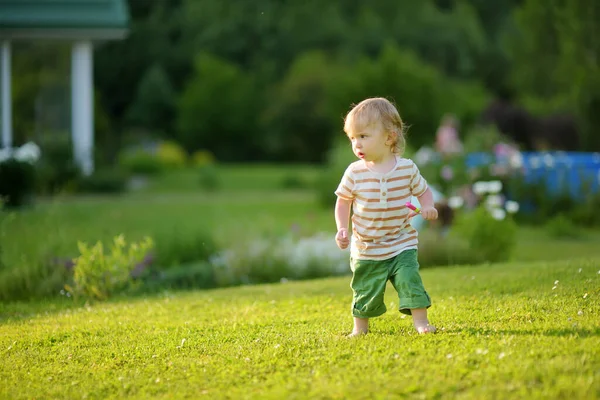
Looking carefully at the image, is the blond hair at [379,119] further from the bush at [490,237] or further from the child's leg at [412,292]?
the bush at [490,237]

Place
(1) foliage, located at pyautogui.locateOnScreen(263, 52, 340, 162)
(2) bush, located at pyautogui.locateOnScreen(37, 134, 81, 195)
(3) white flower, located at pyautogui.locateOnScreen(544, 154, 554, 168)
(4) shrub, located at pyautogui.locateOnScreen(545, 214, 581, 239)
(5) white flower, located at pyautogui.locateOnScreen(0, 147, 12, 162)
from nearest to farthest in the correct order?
(4) shrub, located at pyautogui.locateOnScreen(545, 214, 581, 239)
(3) white flower, located at pyautogui.locateOnScreen(544, 154, 554, 168)
(5) white flower, located at pyautogui.locateOnScreen(0, 147, 12, 162)
(2) bush, located at pyautogui.locateOnScreen(37, 134, 81, 195)
(1) foliage, located at pyautogui.locateOnScreen(263, 52, 340, 162)

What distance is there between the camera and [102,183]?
65.6 feet

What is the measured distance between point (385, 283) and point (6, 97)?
1498cm

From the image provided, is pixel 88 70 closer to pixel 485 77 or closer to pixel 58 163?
pixel 58 163

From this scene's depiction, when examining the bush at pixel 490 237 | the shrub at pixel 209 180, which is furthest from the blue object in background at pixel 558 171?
the shrub at pixel 209 180

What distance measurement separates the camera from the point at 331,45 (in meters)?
43.6

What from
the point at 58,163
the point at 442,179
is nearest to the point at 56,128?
the point at 58,163

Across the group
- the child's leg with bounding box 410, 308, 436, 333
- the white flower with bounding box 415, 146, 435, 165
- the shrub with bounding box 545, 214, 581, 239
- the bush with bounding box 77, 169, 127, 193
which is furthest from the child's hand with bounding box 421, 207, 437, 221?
the bush with bounding box 77, 169, 127, 193

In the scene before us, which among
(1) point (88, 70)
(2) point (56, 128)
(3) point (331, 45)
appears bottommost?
(2) point (56, 128)

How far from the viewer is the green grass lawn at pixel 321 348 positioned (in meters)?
3.80

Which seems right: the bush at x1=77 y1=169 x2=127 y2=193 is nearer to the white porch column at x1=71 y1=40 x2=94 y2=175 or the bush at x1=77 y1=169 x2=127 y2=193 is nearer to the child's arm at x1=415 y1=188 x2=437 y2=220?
the white porch column at x1=71 y1=40 x2=94 y2=175

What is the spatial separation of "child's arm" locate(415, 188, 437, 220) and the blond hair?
0.30 m

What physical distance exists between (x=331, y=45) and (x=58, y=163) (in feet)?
86.6

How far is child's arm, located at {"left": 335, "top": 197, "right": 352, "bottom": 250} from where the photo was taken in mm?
4805
